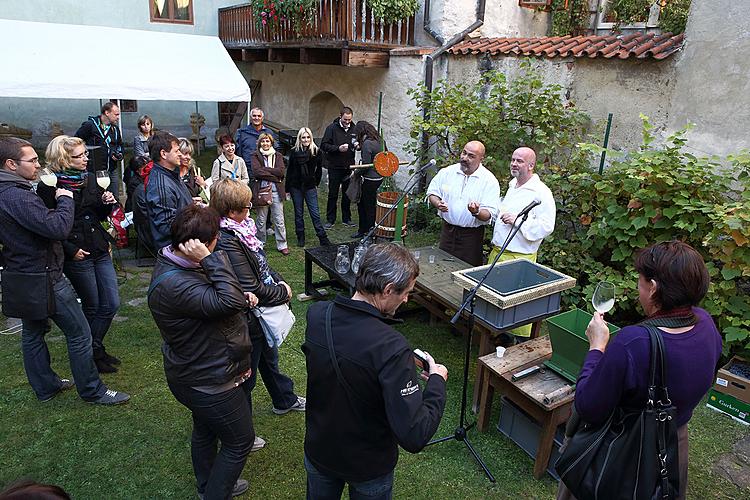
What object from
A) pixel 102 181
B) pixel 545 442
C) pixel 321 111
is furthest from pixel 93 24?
pixel 545 442

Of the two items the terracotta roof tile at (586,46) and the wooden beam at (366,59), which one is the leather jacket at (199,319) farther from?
the wooden beam at (366,59)

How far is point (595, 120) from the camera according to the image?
21.0ft

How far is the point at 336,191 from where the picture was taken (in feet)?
27.1

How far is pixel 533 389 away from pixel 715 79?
4008mm

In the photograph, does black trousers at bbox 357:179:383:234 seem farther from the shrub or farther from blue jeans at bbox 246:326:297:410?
blue jeans at bbox 246:326:297:410

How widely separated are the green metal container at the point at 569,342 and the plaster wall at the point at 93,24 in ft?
41.7

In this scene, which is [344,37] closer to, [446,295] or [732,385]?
[446,295]

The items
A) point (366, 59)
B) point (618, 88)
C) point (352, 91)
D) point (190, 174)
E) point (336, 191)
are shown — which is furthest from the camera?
point (352, 91)

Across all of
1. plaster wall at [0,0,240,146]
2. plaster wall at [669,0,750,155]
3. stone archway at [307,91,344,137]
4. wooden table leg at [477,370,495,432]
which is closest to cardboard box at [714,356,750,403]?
wooden table leg at [477,370,495,432]

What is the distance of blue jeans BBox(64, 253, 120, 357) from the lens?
3790 mm

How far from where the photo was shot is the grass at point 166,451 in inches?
124

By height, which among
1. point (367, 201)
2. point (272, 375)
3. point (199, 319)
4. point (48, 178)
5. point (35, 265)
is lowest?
point (272, 375)

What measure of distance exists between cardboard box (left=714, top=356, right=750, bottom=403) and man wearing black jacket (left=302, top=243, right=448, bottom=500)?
10.4 feet

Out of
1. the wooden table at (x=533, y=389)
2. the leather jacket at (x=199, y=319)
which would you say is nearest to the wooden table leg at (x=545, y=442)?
the wooden table at (x=533, y=389)
